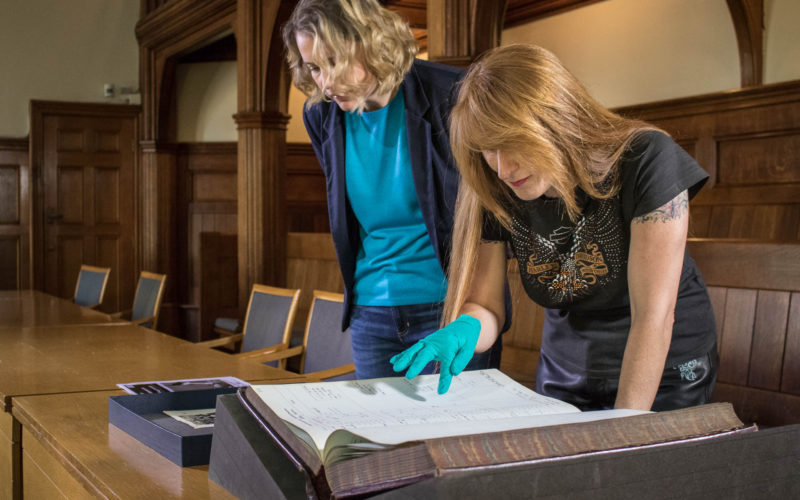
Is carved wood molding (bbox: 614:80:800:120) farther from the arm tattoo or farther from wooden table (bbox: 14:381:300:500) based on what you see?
wooden table (bbox: 14:381:300:500)

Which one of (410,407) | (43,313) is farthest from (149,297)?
(410,407)

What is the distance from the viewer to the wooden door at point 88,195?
316 inches

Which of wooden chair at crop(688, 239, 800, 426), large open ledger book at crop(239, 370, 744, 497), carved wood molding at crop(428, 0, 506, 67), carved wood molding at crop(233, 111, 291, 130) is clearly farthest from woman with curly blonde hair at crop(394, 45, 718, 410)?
carved wood molding at crop(233, 111, 291, 130)

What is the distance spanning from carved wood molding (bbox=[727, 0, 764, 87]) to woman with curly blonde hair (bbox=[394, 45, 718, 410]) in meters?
4.76

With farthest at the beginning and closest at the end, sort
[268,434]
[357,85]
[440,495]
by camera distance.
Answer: [357,85] < [268,434] < [440,495]

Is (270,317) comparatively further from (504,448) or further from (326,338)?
(504,448)

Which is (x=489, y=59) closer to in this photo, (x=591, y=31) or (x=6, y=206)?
(x=591, y=31)

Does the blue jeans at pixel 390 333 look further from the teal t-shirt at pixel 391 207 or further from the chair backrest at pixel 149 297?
the chair backrest at pixel 149 297

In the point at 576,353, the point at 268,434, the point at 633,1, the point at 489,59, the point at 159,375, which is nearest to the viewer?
the point at 268,434

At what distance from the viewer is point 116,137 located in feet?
27.3

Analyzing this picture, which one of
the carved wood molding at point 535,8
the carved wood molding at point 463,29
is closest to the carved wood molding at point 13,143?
the carved wood molding at point 535,8

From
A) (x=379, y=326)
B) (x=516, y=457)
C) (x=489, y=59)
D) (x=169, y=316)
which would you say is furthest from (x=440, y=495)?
(x=169, y=316)

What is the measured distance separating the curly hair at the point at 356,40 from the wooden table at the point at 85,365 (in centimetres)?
Result: 71

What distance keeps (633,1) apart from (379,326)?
5.45 m
